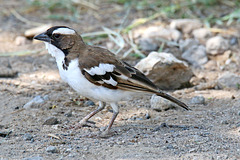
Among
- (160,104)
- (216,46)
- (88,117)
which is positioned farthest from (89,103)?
(216,46)

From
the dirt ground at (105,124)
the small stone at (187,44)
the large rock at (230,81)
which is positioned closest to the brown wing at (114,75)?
the dirt ground at (105,124)

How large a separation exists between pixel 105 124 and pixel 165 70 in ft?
5.50

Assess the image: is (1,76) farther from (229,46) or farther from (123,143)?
(229,46)

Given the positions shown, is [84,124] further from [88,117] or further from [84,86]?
[84,86]

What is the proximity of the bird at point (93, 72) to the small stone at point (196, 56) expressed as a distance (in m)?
2.85

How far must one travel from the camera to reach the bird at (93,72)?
5000 millimetres

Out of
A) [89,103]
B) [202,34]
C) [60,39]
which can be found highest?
[60,39]

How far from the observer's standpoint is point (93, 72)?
16.4 ft

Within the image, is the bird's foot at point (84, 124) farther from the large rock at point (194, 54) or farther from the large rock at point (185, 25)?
the large rock at point (185, 25)

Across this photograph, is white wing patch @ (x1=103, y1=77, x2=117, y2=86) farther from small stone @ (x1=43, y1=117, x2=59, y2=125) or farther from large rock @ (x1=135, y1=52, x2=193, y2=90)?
large rock @ (x1=135, y1=52, x2=193, y2=90)

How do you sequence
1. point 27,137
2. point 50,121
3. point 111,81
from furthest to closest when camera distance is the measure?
point 50,121, point 111,81, point 27,137

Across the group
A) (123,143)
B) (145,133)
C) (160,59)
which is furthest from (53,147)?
(160,59)

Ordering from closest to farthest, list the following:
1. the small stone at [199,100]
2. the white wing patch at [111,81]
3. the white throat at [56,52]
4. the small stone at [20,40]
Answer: the white wing patch at [111,81] → the white throat at [56,52] → the small stone at [199,100] → the small stone at [20,40]

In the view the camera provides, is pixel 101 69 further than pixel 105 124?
No
